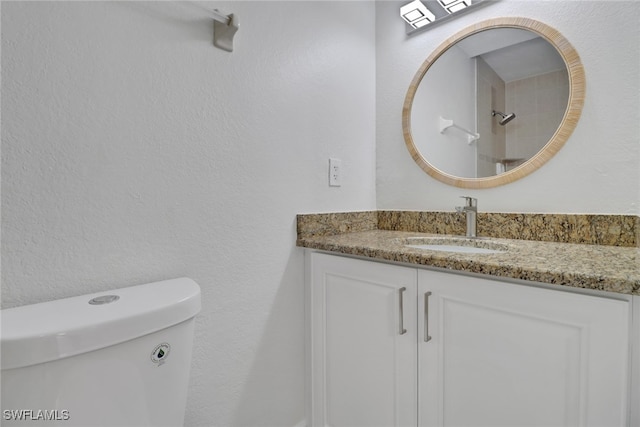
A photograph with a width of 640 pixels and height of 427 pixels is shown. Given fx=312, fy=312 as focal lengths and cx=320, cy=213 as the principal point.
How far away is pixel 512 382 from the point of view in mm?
751

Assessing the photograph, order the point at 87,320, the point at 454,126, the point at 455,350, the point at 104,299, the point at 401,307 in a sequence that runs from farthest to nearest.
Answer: the point at 454,126
the point at 401,307
the point at 455,350
the point at 104,299
the point at 87,320

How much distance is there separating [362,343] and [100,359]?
0.73 m

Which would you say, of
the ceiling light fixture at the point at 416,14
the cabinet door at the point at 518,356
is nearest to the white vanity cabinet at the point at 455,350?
the cabinet door at the point at 518,356

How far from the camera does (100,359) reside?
1.97 feet

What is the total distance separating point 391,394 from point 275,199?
2.46 ft

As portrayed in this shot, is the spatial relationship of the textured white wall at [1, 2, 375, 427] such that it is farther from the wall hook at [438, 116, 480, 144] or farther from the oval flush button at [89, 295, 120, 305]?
the wall hook at [438, 116, 480, 144]

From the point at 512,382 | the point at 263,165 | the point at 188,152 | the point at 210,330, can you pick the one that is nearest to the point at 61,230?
the point at 188,152

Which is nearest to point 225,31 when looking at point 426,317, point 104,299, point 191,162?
point 191,162

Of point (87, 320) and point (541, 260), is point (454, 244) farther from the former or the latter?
point (87, 320)

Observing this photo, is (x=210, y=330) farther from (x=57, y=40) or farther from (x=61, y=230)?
(x=57, y=40)

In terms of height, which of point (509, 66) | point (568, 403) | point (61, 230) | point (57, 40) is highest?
point (509, 66)

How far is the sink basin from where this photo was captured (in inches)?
46.2

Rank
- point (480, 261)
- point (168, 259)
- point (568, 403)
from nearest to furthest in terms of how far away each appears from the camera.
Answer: point (568, 403) < point (480, 261) < point (168, 259)

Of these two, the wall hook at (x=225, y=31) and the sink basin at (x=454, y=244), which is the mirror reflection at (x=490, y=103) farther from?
the wall hook at (x=225, y=31)
